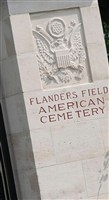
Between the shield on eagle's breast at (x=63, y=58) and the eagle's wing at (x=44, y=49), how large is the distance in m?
0.08

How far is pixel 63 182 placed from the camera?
9188mm

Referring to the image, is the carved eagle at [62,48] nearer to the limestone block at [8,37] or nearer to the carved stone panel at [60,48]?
the carved stone panel at [60,48]

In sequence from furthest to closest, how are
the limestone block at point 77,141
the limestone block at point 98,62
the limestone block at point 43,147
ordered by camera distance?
the limestone block at point 98,62 < the limestone block at point 77,141 < the limestone block at point 43,147

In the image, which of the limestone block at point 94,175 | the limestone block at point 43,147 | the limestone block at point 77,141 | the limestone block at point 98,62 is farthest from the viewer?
the limestone block at point 98,62

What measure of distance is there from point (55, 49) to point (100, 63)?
74 cm

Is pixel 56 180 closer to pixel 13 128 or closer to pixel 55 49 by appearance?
pixel 13 128

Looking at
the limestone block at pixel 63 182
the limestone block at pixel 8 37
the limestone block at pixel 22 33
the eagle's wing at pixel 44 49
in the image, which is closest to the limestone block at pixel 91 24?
the eagle's wing at pixel 44 49

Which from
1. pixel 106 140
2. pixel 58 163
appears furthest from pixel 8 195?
pixel 106 140

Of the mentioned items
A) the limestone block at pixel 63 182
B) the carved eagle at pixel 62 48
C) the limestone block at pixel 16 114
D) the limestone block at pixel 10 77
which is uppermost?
the carved eagle at pixel 62 48

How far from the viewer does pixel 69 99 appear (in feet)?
30.6

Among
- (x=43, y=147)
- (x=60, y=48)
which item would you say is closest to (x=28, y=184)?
(x=43, y=147)

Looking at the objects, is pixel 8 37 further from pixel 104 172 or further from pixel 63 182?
pixel 104 172

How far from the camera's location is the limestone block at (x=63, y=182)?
9094mm

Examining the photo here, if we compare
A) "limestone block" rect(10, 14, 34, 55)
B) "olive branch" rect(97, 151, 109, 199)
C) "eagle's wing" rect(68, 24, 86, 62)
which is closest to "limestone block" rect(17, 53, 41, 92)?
"limestone block" rect(10, 14, 34, 55)
